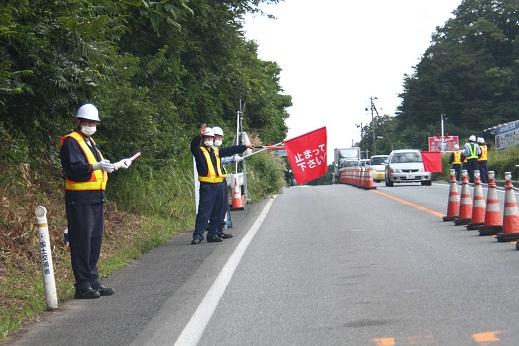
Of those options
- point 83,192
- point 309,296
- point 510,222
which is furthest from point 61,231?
point 510,222

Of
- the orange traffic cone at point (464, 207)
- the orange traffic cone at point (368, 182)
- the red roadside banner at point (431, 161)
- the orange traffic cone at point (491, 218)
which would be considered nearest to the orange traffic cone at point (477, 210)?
the orange traffic cone at point (491, 218)

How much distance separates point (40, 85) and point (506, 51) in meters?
84.0

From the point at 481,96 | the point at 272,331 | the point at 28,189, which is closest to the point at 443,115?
the point at 481,96

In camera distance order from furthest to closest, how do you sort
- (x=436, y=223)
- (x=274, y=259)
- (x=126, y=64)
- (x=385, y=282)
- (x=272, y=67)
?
(x=272, y=67), (x=436, y=223), (x=126, y=64), (x=274, y=259), (x=385, y=282)

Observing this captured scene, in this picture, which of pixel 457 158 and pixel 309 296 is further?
pixel 457 158

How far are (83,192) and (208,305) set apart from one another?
1.98 m

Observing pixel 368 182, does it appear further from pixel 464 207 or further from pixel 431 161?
pixel 464 207

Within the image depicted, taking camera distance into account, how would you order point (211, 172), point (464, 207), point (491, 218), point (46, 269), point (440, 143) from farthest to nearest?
point (440, 143) → point (464, 207) → point (211, 172) → point (491, 218) → point (46, 269)

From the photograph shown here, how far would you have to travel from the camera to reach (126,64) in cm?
1533

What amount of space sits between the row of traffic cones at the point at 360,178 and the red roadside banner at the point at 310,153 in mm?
18770

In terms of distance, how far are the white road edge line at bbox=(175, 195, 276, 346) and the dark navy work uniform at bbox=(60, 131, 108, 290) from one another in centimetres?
132

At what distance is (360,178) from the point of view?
4097 centimetres

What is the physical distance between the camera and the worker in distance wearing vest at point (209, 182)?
14.5 m

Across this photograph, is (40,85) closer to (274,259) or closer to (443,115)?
(274,259)
